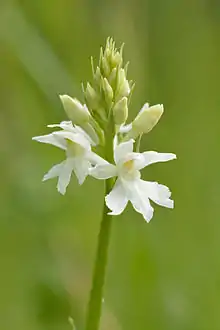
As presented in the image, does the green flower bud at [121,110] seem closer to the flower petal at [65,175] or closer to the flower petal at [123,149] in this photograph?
the flower petal at [123,149]

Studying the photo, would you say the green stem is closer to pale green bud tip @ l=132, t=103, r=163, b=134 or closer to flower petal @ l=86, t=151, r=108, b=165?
flower petal @ l=86, t=151, r=108, b=165

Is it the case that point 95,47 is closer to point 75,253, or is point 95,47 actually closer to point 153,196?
point 75,253

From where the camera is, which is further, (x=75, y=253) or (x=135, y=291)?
(x=75, y=253)

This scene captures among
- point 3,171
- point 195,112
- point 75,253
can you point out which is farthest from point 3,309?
point 195,112

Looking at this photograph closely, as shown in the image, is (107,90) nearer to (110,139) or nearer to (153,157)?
(110,139)

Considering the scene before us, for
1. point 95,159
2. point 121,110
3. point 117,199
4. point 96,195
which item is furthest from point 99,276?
point 96,195

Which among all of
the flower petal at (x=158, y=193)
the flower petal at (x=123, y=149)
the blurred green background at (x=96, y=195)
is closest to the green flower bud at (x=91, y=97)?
the flower petal at (x=123, y=149)
